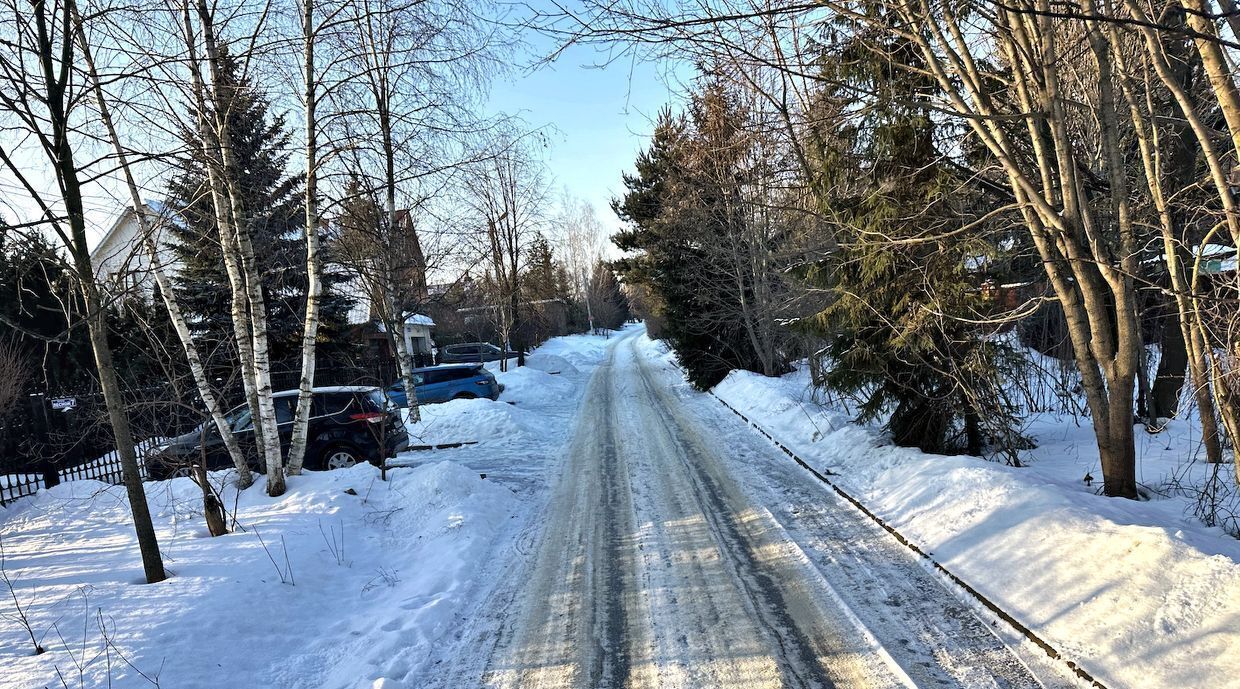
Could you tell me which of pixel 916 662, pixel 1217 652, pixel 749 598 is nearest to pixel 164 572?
pixel 749 598

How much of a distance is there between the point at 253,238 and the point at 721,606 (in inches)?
400

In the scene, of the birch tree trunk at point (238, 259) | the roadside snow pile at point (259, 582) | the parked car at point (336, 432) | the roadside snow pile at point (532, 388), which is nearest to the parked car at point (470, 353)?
the roadside snow pile at point (532, 388)

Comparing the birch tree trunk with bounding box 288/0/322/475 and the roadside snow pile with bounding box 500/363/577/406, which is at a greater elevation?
the birch tree trunk with bounding box 288/0/322/475

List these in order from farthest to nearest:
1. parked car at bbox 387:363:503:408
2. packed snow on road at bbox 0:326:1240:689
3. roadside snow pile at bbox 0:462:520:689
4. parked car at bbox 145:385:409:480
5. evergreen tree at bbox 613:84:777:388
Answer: parked car at bbox 387:363:503:408, evergreen tree at bbox 613:84:777:388, parked car at bbox 145:385:409:480, roadside snow pile at bbox 0:462:520:689, packed snow on road at bbox 0:326:1240:689

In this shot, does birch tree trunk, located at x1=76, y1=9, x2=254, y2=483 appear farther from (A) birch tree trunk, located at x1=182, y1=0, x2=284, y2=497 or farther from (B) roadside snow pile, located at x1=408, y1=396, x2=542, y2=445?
(B) roadside snow pile, located at x1=408, y1=396, x2=542, y2=445

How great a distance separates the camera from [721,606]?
4500 millimetres

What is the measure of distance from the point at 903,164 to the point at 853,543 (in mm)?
5035

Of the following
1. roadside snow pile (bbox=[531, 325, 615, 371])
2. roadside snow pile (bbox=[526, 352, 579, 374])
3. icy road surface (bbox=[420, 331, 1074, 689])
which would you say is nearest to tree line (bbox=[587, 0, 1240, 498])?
icy road surface (bbox=[420, 331, 1074, 689])

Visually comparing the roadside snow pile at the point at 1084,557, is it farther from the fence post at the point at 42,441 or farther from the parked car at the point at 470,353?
the parked car at the point at 470,353

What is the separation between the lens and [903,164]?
25.3ft

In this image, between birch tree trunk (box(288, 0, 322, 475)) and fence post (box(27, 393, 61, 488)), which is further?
fence post (box(27, 393, 61, 488))

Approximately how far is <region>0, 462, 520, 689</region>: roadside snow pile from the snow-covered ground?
0.02m

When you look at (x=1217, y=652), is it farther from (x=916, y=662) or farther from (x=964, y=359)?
(x=964, y=359)

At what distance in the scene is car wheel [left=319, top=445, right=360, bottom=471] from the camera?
10266 millimetres
